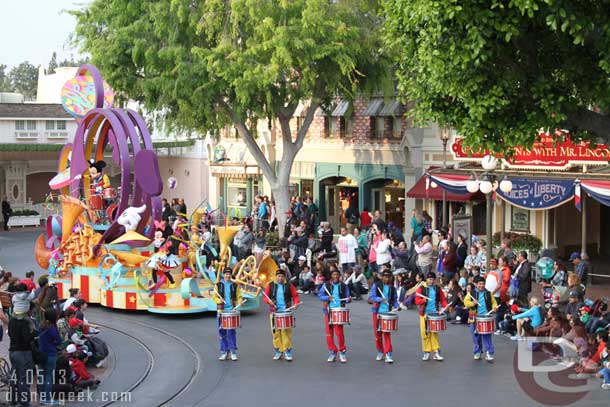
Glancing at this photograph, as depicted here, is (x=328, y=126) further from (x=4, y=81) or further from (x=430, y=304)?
(x=4, y=81)

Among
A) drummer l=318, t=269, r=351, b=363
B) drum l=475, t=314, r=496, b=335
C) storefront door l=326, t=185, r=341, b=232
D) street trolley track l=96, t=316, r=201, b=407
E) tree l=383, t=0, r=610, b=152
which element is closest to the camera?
street trolley track l=96, t=316, r=201, b=407

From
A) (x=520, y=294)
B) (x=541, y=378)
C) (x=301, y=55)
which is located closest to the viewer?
(x=541, y=378)

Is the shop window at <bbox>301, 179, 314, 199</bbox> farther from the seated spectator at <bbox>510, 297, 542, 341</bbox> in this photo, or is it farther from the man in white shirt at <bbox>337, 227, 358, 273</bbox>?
Answer: the seated spectator at <bbox>510, 297, 542, 341</bbox>

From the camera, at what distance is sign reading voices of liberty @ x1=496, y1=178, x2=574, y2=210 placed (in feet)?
82.1

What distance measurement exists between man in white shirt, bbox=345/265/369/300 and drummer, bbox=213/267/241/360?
21.0ft

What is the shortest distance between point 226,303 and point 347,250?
26.5ft

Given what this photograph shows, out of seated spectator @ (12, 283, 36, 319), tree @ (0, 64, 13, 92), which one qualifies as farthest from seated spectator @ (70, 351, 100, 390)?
tree @ (0, 64, 13, 92)

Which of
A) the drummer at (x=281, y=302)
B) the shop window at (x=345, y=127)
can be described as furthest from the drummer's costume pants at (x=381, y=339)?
the shop window at (x=345, y=127)

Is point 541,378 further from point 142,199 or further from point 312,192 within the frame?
point 312,192

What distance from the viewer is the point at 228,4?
1128 inches

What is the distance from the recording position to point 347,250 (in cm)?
2489

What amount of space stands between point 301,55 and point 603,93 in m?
12.7

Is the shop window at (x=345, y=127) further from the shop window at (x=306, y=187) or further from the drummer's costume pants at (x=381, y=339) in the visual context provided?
the drummer's costume pants at (x=381, y=339)

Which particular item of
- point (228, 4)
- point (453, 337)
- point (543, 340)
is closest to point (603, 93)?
point (543, 340)
